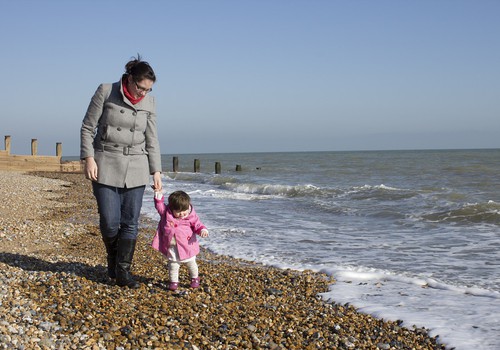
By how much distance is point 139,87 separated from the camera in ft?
14.4

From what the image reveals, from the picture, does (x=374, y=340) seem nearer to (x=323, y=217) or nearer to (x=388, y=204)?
(x=323, y=217)

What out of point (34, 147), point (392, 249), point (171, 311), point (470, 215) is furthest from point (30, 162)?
point (171, 311)

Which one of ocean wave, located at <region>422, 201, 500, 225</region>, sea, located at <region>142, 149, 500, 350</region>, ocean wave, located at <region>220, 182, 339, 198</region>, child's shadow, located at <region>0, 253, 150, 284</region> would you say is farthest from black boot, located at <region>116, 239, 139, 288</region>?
ocean wave, located at <region>220, 182, 339, 198</region>

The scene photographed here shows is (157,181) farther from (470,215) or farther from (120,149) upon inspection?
(470,215)

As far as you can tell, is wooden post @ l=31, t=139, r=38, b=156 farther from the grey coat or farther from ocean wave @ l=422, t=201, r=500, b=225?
the grey coat

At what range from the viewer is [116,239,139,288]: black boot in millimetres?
4613

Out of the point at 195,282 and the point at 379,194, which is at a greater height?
the point at 195,282

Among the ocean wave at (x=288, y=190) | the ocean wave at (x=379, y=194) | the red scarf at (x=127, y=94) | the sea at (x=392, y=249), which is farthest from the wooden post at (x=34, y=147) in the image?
the red scarf at (x=127, y=94)

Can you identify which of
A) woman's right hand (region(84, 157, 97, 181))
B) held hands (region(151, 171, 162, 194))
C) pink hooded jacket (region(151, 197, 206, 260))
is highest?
woman's right hand (region(84, 157, 97, 181))

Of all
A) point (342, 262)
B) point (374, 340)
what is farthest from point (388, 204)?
point (374, 340)

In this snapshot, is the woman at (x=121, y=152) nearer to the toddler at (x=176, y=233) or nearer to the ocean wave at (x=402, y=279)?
the toddler at (x=176, y=233)

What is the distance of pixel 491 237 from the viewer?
912 cm

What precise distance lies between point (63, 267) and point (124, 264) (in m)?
0.98

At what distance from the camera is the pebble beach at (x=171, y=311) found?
3.43 metres
